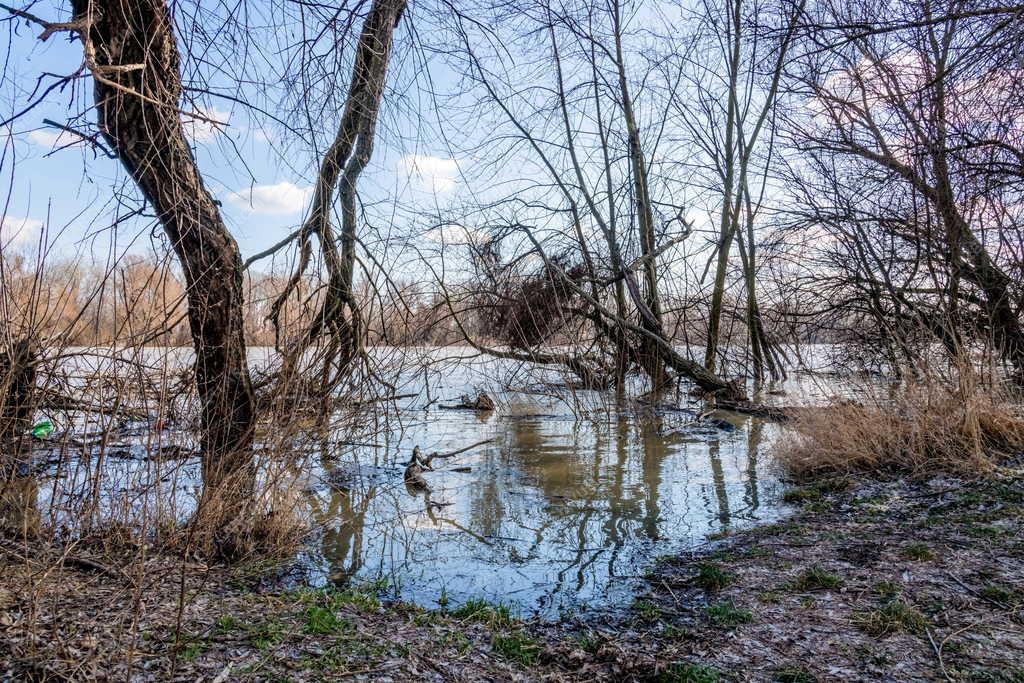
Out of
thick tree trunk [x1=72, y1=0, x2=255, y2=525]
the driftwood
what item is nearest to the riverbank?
thick tree trunk [x1=72, y1=0, x2=255, y2=525]

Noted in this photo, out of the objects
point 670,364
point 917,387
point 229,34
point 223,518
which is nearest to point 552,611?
point 223,518

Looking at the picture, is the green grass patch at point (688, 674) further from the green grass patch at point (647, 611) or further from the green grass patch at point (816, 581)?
the green grass patch at point (816, 581)

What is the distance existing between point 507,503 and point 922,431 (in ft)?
14.3

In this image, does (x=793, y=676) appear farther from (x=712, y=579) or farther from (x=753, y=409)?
(x=753, y=409)

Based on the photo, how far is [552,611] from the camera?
450 centimetres

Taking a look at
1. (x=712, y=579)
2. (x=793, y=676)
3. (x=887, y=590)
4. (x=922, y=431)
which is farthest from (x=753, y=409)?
(x=793, y=676)

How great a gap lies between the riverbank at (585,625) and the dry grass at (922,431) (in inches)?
74.6

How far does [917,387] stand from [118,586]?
7.57m

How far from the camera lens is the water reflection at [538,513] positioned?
5137 millimetres

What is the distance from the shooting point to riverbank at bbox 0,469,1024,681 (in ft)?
10.7

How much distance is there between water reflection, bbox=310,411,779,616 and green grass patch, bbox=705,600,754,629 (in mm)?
750

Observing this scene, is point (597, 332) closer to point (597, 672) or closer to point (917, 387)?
point (917, 387)

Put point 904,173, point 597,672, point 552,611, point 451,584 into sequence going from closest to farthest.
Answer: point 597,672, point 552,611, point 451,584, point 904,173

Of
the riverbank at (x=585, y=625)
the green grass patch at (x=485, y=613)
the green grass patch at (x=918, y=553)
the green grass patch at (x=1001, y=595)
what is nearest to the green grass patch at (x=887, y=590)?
the riverbank at (x=585, y=625)
